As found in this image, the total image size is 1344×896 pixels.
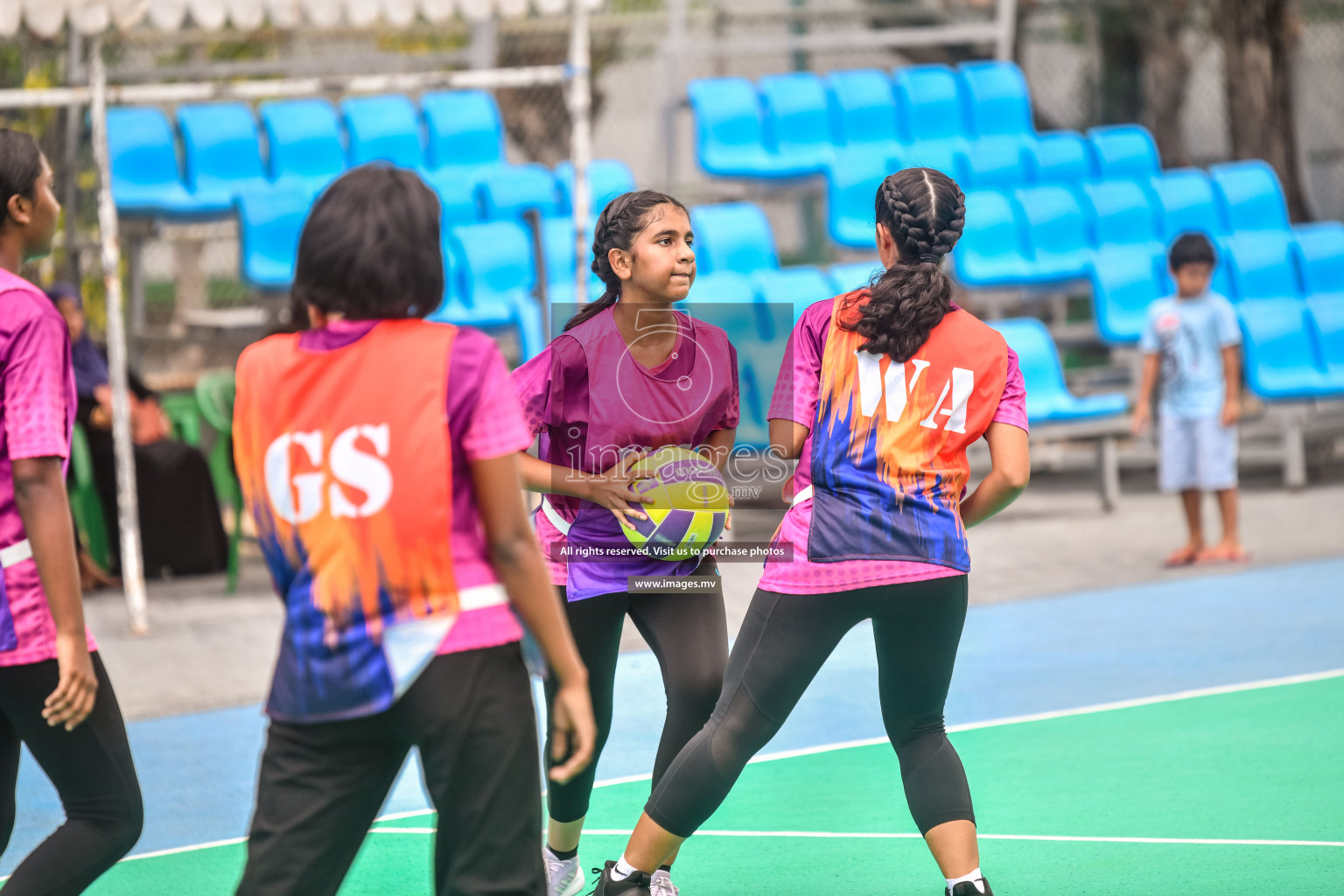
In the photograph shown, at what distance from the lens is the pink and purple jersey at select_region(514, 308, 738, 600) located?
402cm

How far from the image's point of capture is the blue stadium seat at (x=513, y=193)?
12.1 meters

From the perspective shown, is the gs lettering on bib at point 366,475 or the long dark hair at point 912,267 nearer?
the gs lettering on bib at point 366,475

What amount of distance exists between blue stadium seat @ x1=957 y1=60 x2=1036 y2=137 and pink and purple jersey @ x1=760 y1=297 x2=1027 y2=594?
10.8m

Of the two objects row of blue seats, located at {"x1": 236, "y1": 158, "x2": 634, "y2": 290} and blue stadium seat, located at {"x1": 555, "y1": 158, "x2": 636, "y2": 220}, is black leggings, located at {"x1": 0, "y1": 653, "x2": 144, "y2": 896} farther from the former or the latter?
blue stadium seat, located at {"x1": 555, "y1": 158, "x2": 636, "y2": 220}

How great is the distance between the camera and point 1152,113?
57.8 feet

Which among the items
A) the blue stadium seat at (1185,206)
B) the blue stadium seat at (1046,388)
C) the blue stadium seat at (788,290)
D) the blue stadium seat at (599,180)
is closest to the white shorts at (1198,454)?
the blue stadium seat at (1046,388)

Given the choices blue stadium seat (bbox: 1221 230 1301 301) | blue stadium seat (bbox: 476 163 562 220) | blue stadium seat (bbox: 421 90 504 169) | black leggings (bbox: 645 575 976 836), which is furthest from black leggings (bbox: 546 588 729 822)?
blue stadium seat (bbox: 1221 230 1301 301)

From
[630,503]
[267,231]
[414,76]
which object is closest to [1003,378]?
[630,503]

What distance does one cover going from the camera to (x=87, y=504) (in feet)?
30.2

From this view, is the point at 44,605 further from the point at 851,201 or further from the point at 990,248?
the point at 990,248

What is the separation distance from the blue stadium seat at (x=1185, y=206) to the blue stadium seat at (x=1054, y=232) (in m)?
0.95

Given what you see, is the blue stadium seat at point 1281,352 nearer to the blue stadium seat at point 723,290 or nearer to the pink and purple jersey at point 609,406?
the blue stadium seat at point 723,290

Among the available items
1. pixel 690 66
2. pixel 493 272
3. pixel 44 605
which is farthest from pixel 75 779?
pixel 690 66

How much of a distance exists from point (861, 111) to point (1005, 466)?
10412mm
